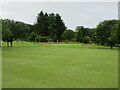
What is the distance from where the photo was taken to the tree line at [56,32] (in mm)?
19702

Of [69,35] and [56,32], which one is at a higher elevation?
[56,32]

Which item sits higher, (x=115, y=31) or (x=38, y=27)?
(x=38, y=27)

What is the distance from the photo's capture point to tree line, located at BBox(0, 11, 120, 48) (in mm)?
19702

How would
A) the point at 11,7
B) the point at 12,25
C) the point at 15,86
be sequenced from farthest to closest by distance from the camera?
the point at 12,25 → the point at 11,7 → the point at 15,86

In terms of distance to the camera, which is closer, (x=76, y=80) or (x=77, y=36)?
(x=76, y=80)

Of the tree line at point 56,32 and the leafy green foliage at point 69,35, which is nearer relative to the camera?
the tree line at point 56,32

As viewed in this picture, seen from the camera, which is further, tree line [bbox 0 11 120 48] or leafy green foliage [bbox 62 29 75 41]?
leafy green foliage [bbox 62 29 75 41]

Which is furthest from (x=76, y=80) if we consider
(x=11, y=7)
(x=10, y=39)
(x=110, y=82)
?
(x=10, y=39)

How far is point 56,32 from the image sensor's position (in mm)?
53969

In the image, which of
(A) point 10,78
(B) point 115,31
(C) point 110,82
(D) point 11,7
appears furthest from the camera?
(B) point 115,31

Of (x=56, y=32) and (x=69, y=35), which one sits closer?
(x=69, y=35)

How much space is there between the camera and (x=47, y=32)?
5569 cm

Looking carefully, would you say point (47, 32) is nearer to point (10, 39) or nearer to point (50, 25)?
point (50, 25)

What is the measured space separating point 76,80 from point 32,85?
140cm
